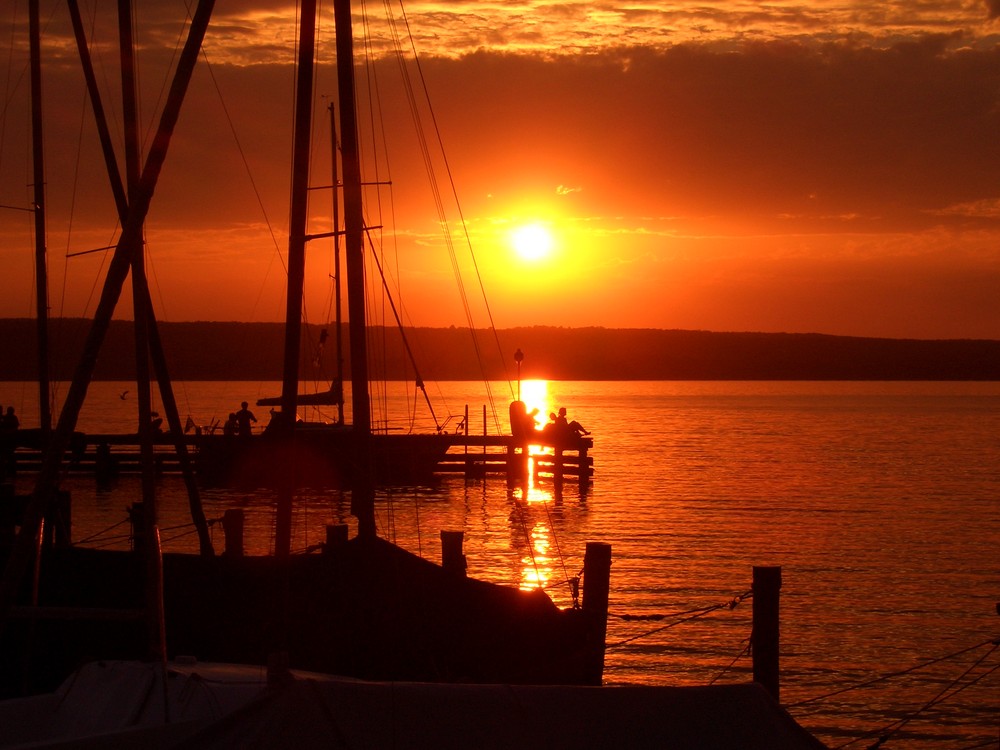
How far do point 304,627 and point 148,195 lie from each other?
18.1 ft

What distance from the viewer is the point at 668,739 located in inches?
326

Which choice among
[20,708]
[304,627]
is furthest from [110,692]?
[304,627]

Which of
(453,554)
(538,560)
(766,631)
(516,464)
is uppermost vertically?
(453,554)

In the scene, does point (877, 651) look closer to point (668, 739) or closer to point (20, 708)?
point (668, 739)

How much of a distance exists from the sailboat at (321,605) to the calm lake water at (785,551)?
4.52 m

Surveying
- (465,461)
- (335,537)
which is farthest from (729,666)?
(465,461)

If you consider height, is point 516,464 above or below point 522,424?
below

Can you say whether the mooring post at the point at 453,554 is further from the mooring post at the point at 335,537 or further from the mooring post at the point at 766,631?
the mooring post at the point at 766,631

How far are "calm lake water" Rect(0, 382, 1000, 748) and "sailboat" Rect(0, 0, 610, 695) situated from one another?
452 centimetres

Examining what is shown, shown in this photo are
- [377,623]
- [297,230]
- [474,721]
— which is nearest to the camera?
[474,721]

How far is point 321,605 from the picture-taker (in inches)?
544

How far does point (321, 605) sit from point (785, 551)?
68.4ft

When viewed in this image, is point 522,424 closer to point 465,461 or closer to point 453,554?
point 465,461

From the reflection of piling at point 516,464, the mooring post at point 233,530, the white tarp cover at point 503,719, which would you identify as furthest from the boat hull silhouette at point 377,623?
the reflection of piling at point 516,464
